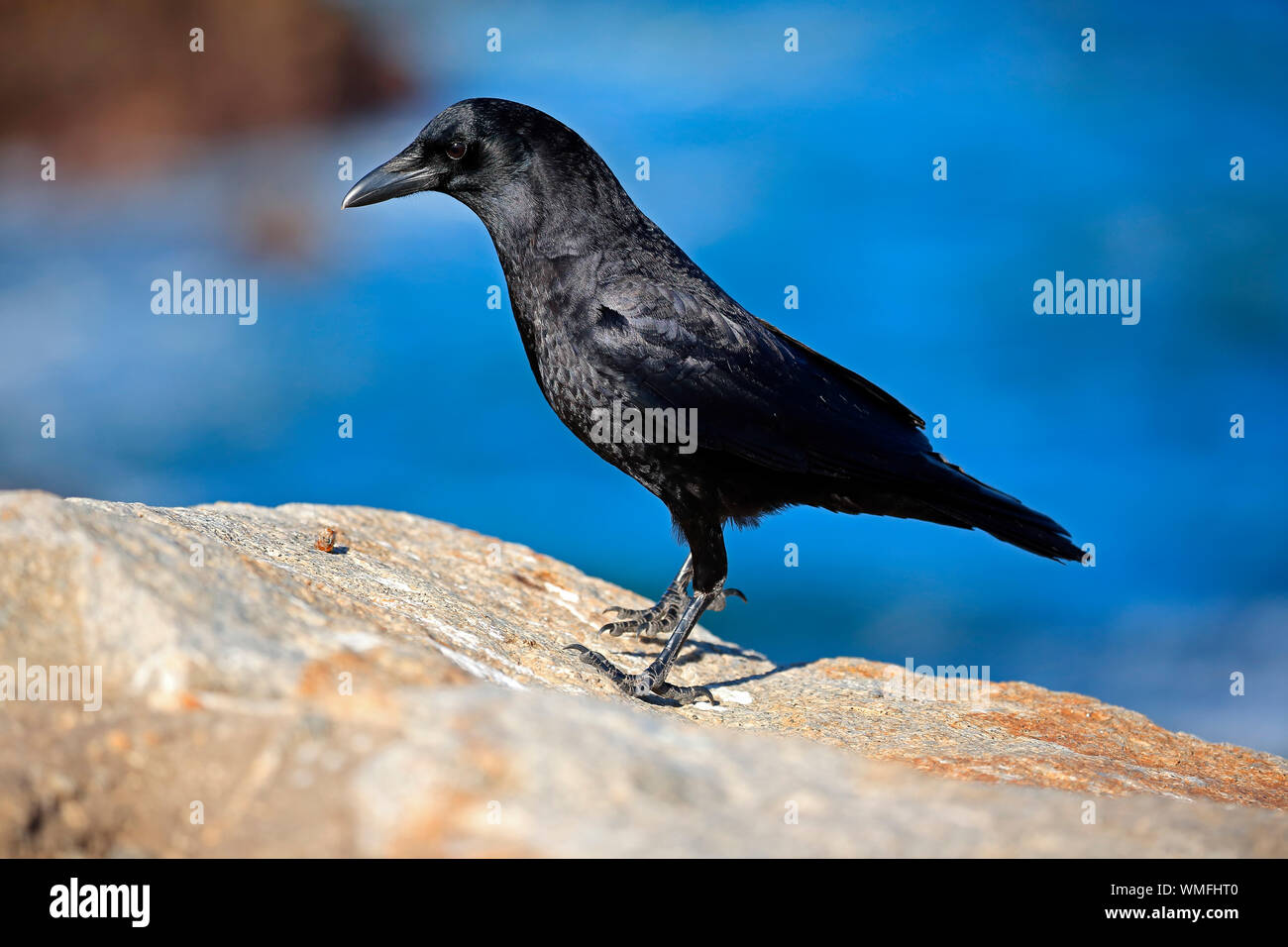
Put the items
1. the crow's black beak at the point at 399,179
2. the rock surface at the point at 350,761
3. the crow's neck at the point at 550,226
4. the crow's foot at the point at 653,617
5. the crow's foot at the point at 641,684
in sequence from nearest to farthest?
1. the rock surface at the point at 350,761
2. the crow's foot at the point at 641,684
3. the crow's neck at the point at 550,226
4. the crow's black beak at the point at 399,179
5. the crow's foot at the point at 653,617

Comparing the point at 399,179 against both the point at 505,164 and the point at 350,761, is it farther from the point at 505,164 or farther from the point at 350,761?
the point at 350,761

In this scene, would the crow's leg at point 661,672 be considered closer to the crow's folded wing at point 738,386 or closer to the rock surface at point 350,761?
the crow's folded wing at point 738,386

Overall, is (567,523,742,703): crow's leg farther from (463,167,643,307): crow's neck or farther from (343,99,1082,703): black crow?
(463,167,643,307): crow's neck

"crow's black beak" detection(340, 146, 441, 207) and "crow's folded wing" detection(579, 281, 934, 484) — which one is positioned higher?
"crow's black beak" detection(340, 146, 441, 207)

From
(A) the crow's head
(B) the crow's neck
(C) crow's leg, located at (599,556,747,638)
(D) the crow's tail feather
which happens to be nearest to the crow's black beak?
(A) the crow's head

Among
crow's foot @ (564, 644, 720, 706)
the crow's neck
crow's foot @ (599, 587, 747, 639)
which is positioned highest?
the crow's neck

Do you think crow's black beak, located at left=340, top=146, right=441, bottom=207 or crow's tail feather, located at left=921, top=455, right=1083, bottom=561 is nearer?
crow's tail feather, located at left=921, top=455, right=1083, bottom=561

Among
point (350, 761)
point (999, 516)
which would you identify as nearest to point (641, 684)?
point (999, 516)

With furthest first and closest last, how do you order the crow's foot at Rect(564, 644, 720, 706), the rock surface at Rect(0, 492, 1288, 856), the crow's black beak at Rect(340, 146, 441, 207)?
the crow's black beak at Rect(340, 146, 441, 207) < the crow's foot at Rect(564, 644, 720, 706) < the rock surface at Rect(0, 492, 1288, 856)

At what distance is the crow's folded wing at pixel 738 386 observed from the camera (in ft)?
14.6

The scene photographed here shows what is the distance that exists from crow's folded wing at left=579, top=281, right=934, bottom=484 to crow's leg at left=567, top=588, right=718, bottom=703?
753mm

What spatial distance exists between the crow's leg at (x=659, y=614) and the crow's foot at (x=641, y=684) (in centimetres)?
66

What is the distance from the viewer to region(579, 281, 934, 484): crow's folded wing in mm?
4461

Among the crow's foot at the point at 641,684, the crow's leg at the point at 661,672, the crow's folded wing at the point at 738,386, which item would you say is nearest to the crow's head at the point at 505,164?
the crow's folded wing at the point at 738,386
